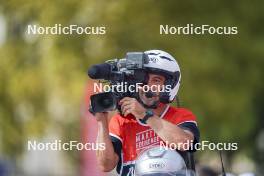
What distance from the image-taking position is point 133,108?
6.53 metres

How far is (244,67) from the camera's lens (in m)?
17.2

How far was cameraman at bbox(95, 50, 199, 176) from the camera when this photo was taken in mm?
6559

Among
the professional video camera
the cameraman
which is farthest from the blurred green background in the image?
the professional video camera

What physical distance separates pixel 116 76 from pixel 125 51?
355 inches

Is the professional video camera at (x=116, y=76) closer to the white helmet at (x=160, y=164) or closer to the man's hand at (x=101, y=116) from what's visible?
the man's hand at (x=101, y=116)

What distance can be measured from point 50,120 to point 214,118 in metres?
3.01

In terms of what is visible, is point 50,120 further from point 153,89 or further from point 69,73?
point 153,89

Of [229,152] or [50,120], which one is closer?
[50,120]

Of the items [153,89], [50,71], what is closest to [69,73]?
[50,71]

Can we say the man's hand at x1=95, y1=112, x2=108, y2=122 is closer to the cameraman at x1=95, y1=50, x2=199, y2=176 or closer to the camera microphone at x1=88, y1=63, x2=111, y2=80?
the cameraman at x1=95, y1=50, x2=199, y2=176

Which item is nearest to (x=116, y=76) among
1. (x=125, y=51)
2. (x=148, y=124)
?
(x=148, y=124)

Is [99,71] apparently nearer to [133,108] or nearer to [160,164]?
[133,108]

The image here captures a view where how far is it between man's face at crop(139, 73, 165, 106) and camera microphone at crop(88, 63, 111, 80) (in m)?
0.25

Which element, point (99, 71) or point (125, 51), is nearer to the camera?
point (99, 71)
